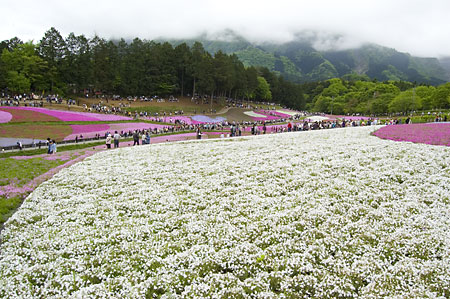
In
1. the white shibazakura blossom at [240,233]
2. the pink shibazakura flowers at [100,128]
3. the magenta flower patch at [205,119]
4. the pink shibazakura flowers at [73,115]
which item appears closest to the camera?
the white shibazakura blossom at [240,233]

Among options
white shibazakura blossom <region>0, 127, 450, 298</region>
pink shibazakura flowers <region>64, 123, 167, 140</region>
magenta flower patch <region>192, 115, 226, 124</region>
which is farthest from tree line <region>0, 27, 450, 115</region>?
white shibazakura blossom <region>0, 127, 450, 298</region>

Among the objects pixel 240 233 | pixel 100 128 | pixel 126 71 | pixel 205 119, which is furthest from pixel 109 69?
pixel 240 233

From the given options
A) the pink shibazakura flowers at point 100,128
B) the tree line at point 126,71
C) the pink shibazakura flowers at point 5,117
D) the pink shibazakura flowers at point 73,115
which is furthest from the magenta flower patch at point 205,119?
the pink shibazakura flowers at point 5,117

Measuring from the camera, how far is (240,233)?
9531mm

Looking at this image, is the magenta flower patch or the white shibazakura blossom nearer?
the white shibazakura blossom

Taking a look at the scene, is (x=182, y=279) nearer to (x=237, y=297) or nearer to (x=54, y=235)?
(x=237, y=297)

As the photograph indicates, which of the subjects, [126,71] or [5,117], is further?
[126,71]

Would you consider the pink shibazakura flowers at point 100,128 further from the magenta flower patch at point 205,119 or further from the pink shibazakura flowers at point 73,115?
the magenta flower patch at point 205,119

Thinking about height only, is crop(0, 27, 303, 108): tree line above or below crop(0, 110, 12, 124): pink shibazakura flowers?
above

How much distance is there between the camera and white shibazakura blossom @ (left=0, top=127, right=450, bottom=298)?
23.4 ft

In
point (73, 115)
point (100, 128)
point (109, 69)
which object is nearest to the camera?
point (100, 128)

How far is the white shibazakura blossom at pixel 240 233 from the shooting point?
7133 millimetres

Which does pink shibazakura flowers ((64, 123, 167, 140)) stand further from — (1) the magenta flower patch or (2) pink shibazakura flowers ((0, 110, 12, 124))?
(1) the magenta flower patch

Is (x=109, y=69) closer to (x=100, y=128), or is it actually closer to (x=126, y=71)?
(x=126, y=71)
